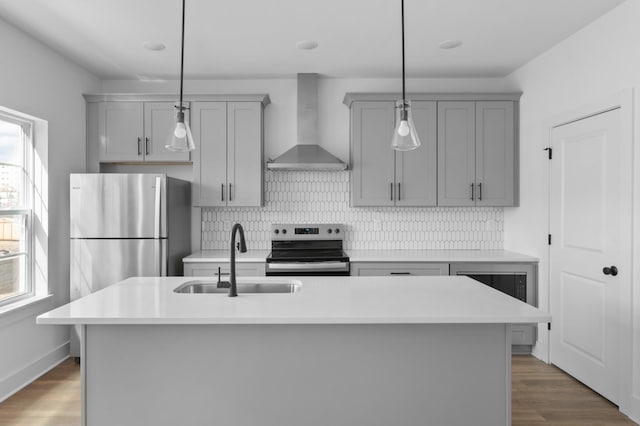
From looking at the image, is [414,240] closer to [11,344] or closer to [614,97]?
Result: [614,97]

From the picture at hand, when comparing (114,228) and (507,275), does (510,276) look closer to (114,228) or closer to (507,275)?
(507,275)

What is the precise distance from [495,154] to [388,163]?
1083mm

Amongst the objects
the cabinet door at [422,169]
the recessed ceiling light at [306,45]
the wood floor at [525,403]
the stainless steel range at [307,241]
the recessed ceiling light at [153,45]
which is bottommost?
the wood floor at [525,403]

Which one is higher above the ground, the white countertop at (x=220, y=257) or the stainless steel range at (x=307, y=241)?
the stainless steel range at (x=307, y=241)

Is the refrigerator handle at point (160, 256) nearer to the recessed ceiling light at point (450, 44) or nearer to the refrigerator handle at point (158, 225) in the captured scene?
the refrigerator handle at point (158, 225)

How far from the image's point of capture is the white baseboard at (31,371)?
3139 millimetres

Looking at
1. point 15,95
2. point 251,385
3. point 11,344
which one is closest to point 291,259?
point 251,385

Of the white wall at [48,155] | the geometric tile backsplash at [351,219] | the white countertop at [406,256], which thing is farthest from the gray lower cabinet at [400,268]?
the white wall at [48,155]

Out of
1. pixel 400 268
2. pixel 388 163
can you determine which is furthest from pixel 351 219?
pixel 400 268

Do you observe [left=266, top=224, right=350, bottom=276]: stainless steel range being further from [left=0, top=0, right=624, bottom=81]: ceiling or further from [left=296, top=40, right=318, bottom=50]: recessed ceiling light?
[left=296, top=40, right=318, bottom=50]: recessed ceiling light

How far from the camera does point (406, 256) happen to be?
160 inches

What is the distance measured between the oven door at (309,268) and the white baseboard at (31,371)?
1.99 meters

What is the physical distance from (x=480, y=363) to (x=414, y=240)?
8.71ft

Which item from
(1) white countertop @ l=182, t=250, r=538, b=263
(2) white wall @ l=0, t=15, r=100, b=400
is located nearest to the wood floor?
(2) white wall @ l=0, t=15, r=100, b=400
